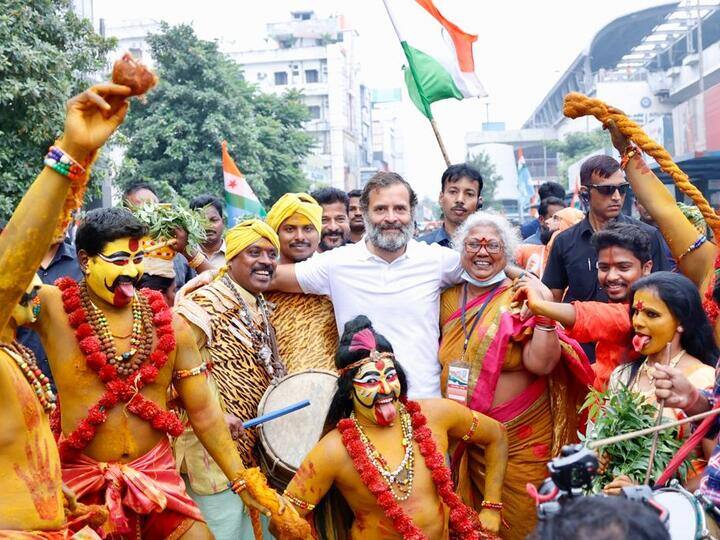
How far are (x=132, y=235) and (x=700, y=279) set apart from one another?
2.54 m

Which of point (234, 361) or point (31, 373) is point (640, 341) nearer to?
point (234, 361)

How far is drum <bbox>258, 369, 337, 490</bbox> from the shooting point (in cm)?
428

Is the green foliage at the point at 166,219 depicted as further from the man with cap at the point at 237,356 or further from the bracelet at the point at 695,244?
the bracelet at the point at 695,244

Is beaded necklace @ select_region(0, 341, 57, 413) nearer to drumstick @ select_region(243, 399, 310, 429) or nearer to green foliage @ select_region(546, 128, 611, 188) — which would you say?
drumstick @ select_region(243, 399, 310, 429)

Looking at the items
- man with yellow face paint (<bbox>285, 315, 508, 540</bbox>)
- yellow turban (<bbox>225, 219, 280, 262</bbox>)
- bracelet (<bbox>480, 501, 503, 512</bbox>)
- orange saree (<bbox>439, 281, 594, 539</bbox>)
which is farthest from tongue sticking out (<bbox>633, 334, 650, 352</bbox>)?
yellow turban (<bbox>225, 219, 280, 262</bbox>)

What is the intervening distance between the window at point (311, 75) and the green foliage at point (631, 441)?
68.6 m

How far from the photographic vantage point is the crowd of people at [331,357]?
2799mm

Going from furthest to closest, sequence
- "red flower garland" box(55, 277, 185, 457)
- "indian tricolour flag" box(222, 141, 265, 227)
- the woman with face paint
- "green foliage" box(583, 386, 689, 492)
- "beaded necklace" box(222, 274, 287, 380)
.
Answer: "indian tricolour flag" box(222, 141, 265, 227) < "beaded necklace" box(222, 274, 287, 380) < the woman with face paint < "red flower garland" box(55, 277, 185, 457) < "green foliage" box(583, 386, 689, 492)

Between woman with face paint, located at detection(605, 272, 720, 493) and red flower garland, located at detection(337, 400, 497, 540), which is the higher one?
woman with face paint, located at detection(605, 272, 720, 493)

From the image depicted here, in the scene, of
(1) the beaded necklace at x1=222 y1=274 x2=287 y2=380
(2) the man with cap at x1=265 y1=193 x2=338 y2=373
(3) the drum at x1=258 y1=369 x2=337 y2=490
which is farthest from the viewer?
(2) the man with cap at x1=265 y1=193 x2=338 y2=373

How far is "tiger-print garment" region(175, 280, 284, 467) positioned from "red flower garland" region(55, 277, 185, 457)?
874 millimetres

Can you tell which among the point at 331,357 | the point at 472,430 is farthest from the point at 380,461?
the point at 331,357

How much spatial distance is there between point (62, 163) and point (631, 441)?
231 centimetres

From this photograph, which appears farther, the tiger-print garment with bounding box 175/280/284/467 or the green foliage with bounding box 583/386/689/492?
the tiger-print garment with bounding box 175/280/284/467
